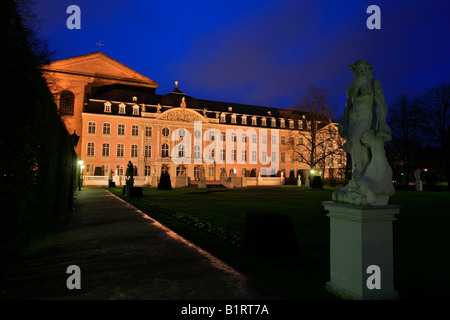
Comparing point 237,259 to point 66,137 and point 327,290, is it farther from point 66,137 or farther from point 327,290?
point 66,137

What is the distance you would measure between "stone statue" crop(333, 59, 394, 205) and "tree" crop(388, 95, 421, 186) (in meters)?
38.8

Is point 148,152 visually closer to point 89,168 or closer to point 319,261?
point 89,168

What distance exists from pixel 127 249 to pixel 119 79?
163 ft

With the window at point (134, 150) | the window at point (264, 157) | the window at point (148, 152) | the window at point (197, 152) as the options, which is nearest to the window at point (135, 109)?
the window at point (134, 150)

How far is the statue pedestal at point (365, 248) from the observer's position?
351cm

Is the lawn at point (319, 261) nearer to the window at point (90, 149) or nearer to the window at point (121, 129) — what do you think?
the window at point (90, 149)

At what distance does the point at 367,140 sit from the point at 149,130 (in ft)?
145

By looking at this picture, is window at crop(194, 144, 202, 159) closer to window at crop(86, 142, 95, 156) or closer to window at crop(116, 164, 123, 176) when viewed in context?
window at crop(116, 164, 123, 176)

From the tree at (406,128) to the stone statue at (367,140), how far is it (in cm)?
3881

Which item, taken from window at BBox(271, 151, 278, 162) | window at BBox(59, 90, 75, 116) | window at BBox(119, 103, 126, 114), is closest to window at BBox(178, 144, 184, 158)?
window at BBox(119, 103, 126, 114)

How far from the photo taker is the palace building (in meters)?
42.5

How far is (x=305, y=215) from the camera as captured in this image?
39.9 feet

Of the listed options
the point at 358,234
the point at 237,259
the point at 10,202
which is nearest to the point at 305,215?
the point at 237,259
